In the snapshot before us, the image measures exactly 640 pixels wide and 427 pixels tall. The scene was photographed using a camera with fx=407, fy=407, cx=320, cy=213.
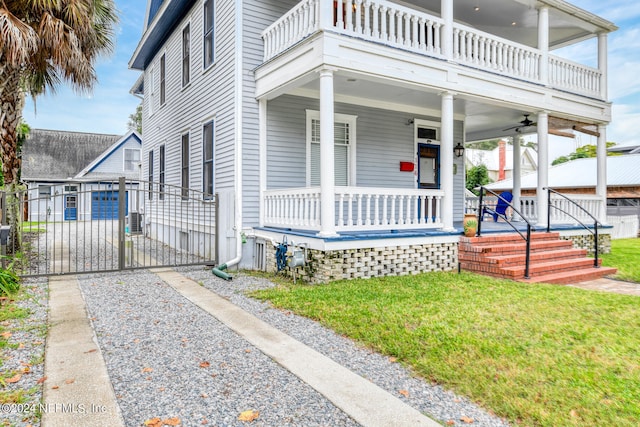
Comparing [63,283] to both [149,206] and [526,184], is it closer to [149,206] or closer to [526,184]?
[149,206]

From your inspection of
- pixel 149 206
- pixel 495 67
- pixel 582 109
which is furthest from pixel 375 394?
pixel 149 206

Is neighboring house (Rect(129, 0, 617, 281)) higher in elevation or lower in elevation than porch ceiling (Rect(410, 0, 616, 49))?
lower

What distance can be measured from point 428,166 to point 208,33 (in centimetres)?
672

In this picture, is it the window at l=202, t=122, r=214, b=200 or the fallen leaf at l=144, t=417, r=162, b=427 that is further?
the window at l=202, t=122, r=214, b=200

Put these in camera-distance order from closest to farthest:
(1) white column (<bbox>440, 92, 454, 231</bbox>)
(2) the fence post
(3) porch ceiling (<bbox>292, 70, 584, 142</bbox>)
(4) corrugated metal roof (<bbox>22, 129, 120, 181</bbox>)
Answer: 1. (2) the fence post
2. (1) white column (<bbox>440, 92, 454, 231</bbox>)
3. (3) porch ceiling (<bbox>292, 70, 584, 142</bbox>)
4. (4) corrugated metal roof (<bbox>22, 129, 120, 181</bbox>)

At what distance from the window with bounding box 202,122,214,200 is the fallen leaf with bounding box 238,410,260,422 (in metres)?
7.65

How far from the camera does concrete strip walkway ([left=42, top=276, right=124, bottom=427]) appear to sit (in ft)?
8.66

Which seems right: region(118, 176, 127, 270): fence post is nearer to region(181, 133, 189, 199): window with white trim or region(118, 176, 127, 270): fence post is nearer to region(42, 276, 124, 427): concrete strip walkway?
region(42, 276, 124, 427): concrete strip walkway

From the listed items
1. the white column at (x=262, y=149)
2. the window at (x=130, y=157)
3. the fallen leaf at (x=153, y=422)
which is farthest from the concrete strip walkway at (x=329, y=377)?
the window at (x=130, y=157)

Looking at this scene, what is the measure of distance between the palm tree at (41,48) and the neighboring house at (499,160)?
1428 inches

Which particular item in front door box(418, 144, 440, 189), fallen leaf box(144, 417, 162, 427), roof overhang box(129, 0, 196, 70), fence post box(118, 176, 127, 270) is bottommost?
fallen leaf box(144, 417, 162, 427)

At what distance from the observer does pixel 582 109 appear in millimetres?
10547

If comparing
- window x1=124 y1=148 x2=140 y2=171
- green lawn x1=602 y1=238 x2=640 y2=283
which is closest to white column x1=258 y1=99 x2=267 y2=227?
green lawn x1=602 y1=238 x2=640 y2=283

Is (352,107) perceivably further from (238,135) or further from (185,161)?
(185,161)
